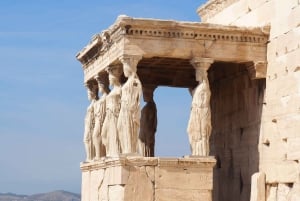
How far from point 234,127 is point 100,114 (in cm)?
280

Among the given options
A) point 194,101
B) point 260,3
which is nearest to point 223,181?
point 194,101

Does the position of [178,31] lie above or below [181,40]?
above

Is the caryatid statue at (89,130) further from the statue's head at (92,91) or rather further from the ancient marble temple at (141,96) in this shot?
the ancient marble temple at (141,96)

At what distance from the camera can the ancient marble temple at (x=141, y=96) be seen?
1259 centimetres

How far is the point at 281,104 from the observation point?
12828 millimetres

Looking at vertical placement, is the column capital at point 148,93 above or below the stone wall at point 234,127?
above

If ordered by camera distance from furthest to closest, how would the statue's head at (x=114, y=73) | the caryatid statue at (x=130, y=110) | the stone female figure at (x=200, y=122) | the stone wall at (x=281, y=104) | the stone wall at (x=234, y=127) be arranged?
the stone wall at (x=234, y=127) < the statue's head at (x=114, y=73) < the stone female figure at (x=200, y=122) < the caryatid statue at (x=130, y=110) < the stone wall at (x=281, y=104)

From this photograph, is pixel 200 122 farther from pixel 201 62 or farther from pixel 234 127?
pixel 234 127

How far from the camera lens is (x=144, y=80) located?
16.4 m

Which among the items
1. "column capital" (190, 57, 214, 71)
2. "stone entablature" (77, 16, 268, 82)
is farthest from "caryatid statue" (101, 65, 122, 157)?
"column capital" (190, 57, 214, 71)

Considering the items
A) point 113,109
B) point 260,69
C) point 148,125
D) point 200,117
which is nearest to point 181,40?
point 200,117

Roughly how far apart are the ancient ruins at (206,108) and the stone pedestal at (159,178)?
2 cm

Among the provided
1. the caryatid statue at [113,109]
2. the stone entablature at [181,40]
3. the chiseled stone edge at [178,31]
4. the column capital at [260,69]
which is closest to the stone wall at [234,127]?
the column capital at [260,69]

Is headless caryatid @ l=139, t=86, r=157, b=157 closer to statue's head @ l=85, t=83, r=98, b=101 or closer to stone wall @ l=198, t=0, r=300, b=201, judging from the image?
statue's head @ l=85, t=83, r=98, b=101
